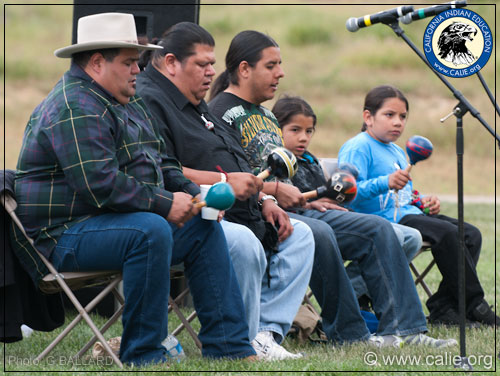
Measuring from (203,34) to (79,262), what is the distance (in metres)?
1.35

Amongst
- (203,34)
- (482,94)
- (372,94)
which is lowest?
(482,94)

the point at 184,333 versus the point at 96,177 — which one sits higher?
the point at 96,177

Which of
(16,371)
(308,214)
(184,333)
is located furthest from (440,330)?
(16,371)

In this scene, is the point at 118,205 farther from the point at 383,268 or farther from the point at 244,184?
the point at 383,268

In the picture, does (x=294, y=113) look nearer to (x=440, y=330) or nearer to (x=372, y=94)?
(x=372, y=94)

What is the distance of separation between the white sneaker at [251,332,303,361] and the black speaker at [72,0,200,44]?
7.65ft

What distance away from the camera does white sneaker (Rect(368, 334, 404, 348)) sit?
A: 13.8 feet

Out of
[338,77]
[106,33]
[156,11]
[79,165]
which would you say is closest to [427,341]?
[79,165]

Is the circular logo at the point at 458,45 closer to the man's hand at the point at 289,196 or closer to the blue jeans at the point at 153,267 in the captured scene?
the man's hand at the point at 289,196

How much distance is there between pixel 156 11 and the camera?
17.8 ft

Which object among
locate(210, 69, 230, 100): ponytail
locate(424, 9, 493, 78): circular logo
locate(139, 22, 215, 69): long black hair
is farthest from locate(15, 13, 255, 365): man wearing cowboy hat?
locate(424, 9, 493, 78): circular logo

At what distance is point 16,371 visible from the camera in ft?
11.1

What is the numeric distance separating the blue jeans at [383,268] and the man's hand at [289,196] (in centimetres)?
37

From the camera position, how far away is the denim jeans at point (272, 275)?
12.3ft
